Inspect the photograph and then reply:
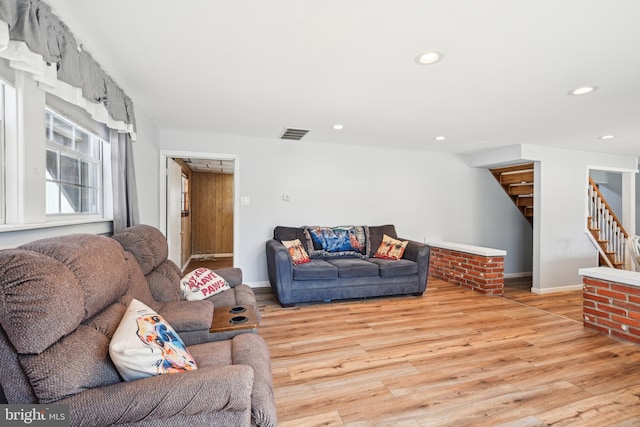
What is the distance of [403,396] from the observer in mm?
1861

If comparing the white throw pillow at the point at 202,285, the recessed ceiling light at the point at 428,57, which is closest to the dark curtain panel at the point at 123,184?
the white throw pillow at the point at 202,285

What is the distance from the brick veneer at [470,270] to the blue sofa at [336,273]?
85cm

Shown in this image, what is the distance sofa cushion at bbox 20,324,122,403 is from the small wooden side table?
2.08 ft

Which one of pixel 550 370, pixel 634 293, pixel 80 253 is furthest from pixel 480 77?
pixel 80 253

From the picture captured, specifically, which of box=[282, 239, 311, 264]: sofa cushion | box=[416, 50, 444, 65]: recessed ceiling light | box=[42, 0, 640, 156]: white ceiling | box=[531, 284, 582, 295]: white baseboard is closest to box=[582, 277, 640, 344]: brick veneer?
box=[531, 284, 582, 295]: white baseboard

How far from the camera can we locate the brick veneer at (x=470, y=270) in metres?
4.09

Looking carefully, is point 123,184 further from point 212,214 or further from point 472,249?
point 212,214

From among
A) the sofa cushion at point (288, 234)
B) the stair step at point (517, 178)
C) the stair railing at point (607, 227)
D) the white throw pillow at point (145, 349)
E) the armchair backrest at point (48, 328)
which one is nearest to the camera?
the armchair backrest at point (48, 328)

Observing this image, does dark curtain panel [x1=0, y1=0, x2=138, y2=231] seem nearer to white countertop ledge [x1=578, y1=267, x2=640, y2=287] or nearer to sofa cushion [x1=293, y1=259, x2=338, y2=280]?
sofa cushion [x1=293, y1=259, x2=338, y2=280]

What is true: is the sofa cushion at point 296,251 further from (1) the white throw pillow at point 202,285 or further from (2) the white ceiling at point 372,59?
(2) the white ceiling at point 372,59

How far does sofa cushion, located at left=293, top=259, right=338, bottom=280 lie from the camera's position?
11.7 feet

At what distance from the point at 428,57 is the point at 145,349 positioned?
2239 millimetres

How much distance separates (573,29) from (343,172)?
332 cm

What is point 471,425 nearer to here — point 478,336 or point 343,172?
point 478,336
